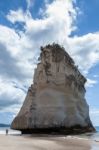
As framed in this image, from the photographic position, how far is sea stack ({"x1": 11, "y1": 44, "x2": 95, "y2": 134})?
129ft

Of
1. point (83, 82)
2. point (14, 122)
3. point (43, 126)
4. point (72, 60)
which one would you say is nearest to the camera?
point (43, 126)

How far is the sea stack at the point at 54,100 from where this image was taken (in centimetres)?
3925

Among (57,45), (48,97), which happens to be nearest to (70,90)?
(48,97)

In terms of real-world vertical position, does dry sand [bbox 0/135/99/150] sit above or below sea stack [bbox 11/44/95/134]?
below

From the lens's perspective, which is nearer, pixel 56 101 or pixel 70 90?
pixel 56 101

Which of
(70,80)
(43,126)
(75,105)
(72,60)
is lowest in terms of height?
(43,126)

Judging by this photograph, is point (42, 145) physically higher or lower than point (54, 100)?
lower

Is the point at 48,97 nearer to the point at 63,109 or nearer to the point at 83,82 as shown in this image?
the point at 63,109

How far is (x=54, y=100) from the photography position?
4094 cm

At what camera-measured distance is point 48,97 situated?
Answer: 4116 cm

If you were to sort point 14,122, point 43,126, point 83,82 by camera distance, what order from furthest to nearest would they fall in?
point 83,82, point 14,122, point 43,126

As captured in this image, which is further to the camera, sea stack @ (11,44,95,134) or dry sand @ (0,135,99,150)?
sea stack @ (11,44,95,134)

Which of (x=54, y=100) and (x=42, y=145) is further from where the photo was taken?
(x=54, y=100)

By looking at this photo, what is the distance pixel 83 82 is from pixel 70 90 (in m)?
6.46
